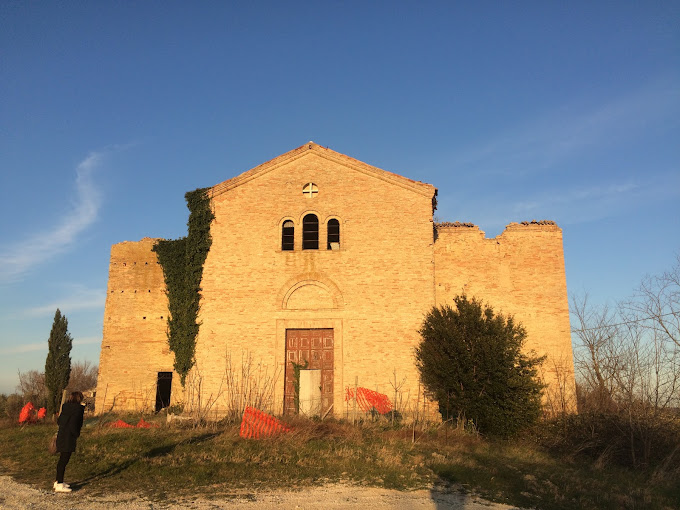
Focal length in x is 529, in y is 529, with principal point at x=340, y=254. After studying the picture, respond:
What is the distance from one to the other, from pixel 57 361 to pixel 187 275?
344 inches

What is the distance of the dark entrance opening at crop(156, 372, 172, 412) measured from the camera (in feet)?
69.4

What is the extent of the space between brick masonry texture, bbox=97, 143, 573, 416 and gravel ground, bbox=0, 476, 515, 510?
338 inches

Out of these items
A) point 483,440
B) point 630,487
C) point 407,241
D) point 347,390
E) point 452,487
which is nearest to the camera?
point 452,487

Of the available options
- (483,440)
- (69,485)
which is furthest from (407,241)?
(69,485)

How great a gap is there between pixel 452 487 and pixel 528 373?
7.43 metres

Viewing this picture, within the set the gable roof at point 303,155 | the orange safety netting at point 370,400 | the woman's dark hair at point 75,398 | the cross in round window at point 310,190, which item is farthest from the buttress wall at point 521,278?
the woman's dark hair at point 75,398

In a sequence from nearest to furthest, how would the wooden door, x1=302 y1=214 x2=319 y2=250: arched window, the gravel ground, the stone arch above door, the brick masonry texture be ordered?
the gravel ground
the wooden door
the brick masonry texture
the stone arch above door
x1=302 y1=214 x2=319 y2=250: arched window

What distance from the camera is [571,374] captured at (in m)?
18.9

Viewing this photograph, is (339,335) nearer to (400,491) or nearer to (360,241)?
(360,241)

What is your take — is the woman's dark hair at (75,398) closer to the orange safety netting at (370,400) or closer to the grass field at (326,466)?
the grass field at (326,466)

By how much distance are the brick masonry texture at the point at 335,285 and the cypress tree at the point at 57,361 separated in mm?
4044

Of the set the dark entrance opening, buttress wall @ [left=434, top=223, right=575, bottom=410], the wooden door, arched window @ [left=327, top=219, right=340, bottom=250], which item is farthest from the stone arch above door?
the dark entrance opening

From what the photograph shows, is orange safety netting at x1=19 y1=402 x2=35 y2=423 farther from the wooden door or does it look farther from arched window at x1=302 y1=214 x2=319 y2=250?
arched window at x1=302 y1=214 x2=319 y2=250

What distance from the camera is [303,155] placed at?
20609 mm
